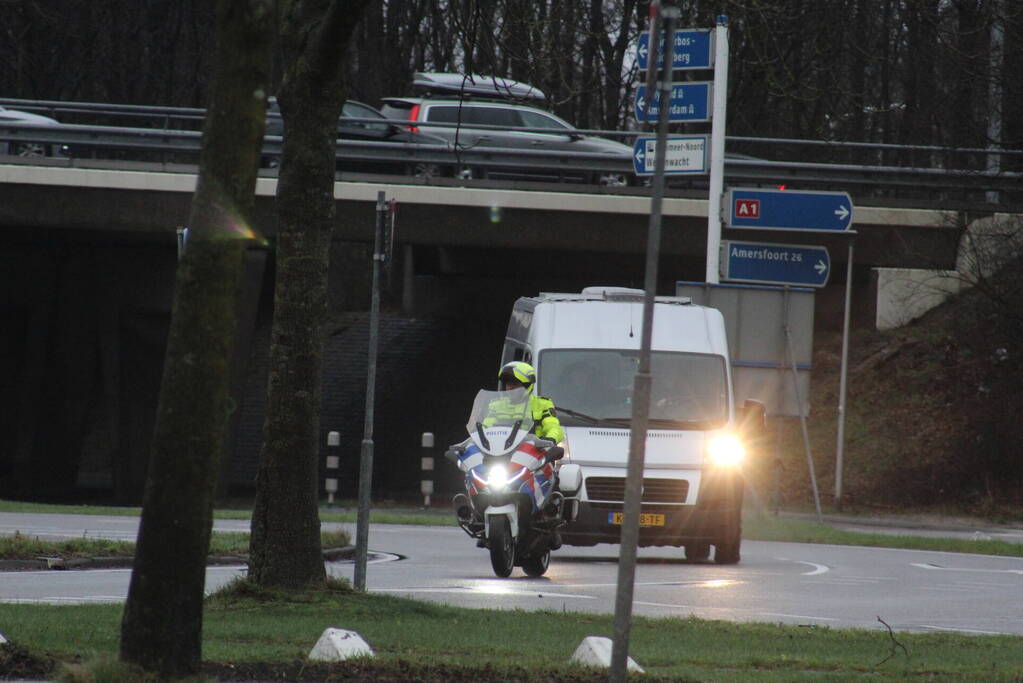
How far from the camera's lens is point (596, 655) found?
26.7ft

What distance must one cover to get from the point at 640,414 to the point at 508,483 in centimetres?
769

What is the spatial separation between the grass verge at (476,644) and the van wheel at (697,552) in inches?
241

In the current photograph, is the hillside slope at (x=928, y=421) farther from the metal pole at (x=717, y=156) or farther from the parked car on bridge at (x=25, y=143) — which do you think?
the parked car on bridge at (x=25, y=143)

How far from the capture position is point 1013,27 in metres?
13.0

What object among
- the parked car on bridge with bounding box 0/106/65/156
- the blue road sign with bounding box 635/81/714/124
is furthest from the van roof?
the parked car on bridge with bounding box 0/106/65/156

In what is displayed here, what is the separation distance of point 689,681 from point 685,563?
958cm

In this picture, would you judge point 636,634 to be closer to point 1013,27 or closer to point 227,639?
point 227,639

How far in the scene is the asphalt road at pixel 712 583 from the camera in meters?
12.5

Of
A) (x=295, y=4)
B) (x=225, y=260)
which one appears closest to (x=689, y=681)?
(x=225, y=260)

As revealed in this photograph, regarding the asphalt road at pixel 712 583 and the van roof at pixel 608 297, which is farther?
the van roof at pixel 608 297

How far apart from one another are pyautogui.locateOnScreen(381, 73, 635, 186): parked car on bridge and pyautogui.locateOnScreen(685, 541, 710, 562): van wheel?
40.5ft

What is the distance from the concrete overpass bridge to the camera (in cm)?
2855

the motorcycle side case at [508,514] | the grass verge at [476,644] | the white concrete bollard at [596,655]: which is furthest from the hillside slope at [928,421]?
the white concrete bollard at [596,655]

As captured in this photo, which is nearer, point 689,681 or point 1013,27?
point 689,681
